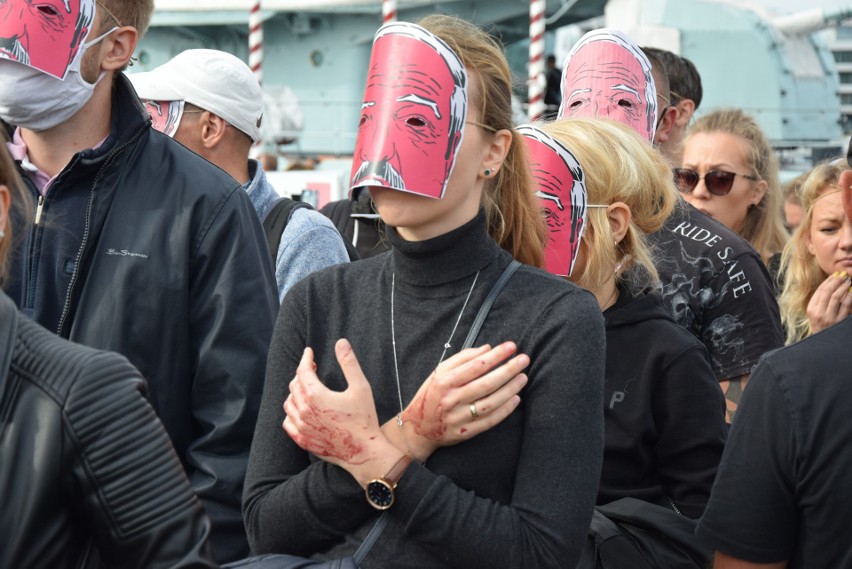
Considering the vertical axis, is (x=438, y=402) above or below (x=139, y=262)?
below

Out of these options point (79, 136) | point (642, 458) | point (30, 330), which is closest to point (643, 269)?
point (642, 458)

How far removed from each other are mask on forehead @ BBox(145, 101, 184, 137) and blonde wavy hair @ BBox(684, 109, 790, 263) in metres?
2.59

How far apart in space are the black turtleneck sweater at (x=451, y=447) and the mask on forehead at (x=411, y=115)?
13cm

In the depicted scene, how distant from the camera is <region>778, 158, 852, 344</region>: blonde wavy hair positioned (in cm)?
479

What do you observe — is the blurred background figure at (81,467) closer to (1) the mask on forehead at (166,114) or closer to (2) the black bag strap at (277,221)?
(2) the black bag strap at (277,221)

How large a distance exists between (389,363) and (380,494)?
279mm

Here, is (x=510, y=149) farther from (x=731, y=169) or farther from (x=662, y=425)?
(x=731, y=169)

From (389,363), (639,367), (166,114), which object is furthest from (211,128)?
(389,363)

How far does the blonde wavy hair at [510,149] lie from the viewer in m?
2.44

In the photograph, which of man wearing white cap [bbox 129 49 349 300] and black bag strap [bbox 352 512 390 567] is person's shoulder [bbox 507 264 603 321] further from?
man wearing white cap [bbox 129 49 349 300]

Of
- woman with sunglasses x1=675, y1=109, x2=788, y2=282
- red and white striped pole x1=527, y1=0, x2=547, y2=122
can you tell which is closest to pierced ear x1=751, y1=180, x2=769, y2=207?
woman with sunglasses x1=675, y1=109, x2=788, y2=282

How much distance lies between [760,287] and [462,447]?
82.5 inches

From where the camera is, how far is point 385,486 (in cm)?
207

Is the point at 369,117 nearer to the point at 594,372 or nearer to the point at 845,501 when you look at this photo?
the point at 594,372
